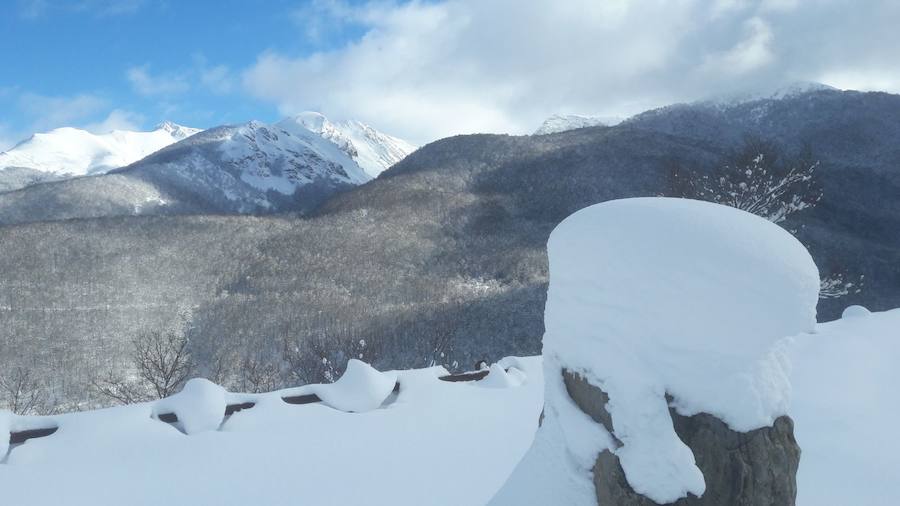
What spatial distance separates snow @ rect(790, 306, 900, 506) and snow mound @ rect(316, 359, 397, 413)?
148 inches

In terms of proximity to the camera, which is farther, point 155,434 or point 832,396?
point 832,396

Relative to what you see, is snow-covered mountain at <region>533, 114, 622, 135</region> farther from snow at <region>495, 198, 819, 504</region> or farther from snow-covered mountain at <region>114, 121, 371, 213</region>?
snow at <region>495, 198, 819, 504</region>

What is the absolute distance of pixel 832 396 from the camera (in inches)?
225

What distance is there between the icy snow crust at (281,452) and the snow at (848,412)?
8.10 feet

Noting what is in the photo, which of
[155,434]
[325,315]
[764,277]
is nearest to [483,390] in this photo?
[155,434]

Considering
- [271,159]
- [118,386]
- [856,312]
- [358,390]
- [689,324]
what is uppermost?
[271,159]

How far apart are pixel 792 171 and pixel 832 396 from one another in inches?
537

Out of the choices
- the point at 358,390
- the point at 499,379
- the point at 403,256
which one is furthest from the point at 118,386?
the point at 403,256

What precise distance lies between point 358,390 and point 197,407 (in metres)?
1.53

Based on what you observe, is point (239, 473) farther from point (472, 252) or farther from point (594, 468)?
point (472, 252)

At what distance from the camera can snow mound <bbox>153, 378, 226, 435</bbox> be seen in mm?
4949

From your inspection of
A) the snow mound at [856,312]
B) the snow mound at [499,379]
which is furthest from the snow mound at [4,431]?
the snow mound at [856,312]

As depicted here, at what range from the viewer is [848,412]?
213 inches

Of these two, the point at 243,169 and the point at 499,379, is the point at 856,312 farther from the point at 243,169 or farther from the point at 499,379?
the point at 243,169
